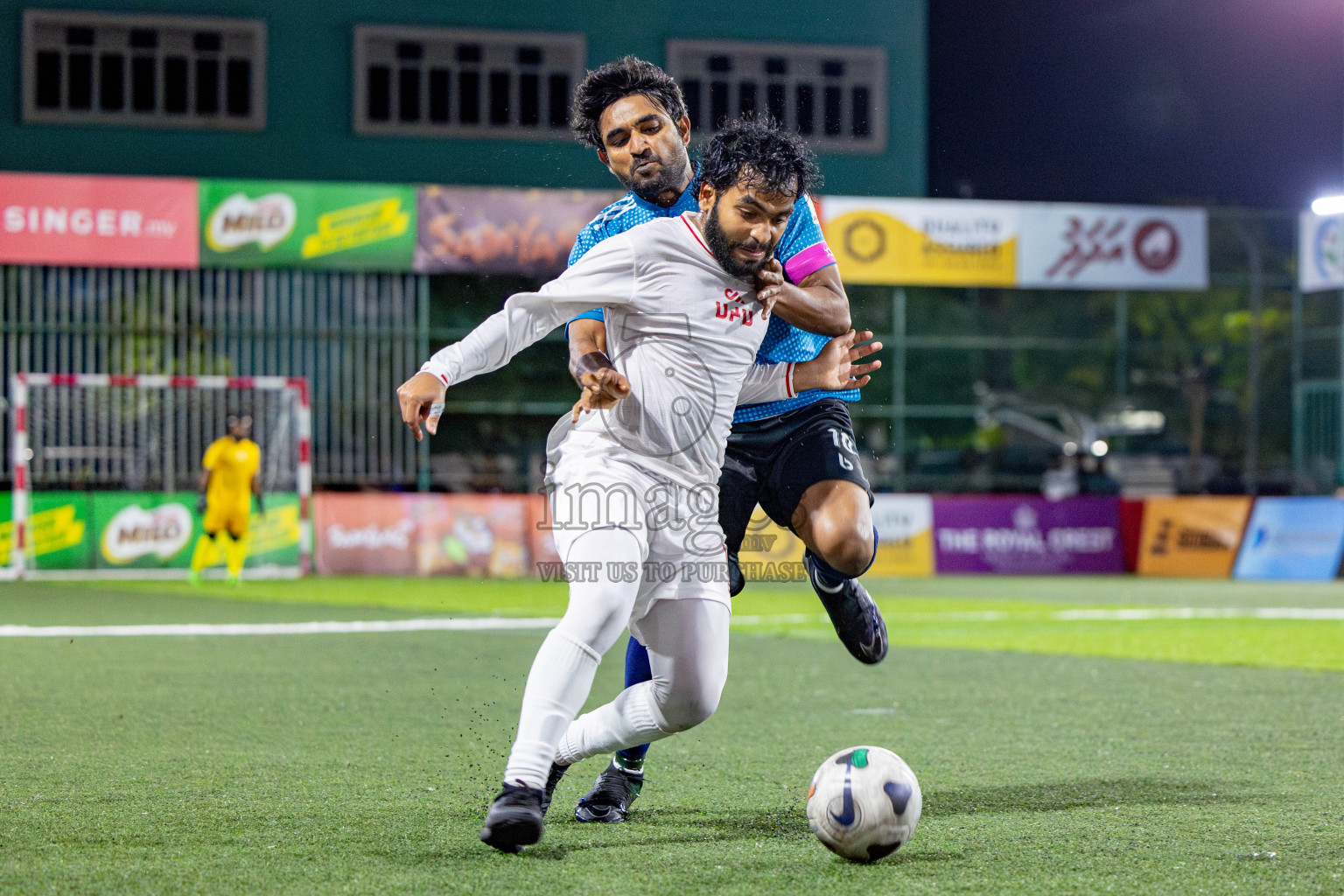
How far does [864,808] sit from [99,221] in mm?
19285

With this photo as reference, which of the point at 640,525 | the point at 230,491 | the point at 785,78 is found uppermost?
the point at 785,78

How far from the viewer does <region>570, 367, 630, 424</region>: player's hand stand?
13.5ft

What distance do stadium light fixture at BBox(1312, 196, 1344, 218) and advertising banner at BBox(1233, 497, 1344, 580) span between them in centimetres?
421

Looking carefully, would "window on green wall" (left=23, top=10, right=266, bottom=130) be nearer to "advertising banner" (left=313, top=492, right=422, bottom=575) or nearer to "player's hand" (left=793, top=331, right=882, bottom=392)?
"advertising banner" (left=313, top=492, right=422, bottom=575)

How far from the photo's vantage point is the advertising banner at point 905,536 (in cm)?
2108

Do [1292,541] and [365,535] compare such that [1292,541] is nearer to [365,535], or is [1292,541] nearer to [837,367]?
[365,535]

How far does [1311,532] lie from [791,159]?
60.6ft

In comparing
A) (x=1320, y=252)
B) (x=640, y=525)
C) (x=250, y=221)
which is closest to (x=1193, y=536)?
(x=1320, y=252)

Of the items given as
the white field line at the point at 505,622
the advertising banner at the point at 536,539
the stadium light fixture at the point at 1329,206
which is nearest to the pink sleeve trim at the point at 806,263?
the white field line at the point at 505,622

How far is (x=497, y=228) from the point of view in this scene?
21453 mm

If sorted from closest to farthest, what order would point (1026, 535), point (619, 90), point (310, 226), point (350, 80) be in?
point (619, 90) → point (1026, 535) → point (310, 226) → point (350, 80)

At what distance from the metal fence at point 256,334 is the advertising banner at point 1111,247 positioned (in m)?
9.14

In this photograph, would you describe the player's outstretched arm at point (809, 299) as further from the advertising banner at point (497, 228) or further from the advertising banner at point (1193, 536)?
the advertising banner at point (1193, 536)

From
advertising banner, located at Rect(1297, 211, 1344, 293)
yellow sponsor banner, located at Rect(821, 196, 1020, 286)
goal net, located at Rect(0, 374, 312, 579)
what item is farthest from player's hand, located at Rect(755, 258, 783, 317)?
advertising banner, located at Rect(1297, 211, 1344, 293)
